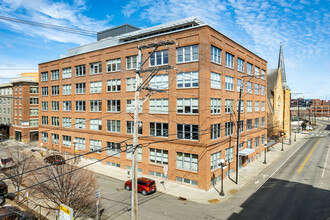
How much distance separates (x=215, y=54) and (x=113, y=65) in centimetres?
1556

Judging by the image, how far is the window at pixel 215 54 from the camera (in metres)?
25.9

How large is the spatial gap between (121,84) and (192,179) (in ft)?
54.8

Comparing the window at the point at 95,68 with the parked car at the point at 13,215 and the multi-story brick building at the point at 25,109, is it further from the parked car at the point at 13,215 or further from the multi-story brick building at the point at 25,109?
the multi-story brick building at the point at 25,109

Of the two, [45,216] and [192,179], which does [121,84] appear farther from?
[45,216]

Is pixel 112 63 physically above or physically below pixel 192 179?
above

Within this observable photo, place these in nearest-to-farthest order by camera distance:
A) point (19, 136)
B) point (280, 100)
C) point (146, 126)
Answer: point (146, 126), point (19, 136), point (280, 100)

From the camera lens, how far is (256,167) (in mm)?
33250

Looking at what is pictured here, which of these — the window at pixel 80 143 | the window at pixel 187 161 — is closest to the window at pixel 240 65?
the window at pixel 187 161

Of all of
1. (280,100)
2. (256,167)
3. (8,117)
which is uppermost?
(280,100)

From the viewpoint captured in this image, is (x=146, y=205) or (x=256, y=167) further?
(x=256, y=167)

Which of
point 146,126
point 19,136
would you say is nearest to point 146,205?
point 146,126

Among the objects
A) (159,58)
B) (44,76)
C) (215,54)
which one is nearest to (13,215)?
(159,58)

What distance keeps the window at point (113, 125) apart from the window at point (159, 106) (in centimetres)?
694

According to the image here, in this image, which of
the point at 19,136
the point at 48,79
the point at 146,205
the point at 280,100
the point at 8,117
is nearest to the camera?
the point at 146,205
